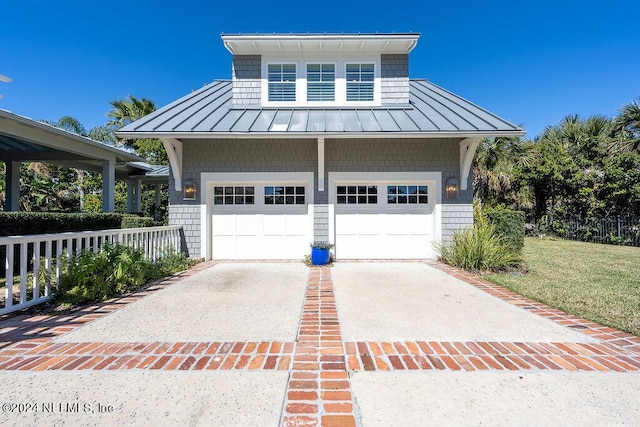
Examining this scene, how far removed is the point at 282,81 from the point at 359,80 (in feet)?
7.46

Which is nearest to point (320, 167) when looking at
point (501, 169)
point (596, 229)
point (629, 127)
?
point (501, 169)

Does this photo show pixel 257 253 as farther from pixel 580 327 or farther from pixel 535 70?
pixel 535 70

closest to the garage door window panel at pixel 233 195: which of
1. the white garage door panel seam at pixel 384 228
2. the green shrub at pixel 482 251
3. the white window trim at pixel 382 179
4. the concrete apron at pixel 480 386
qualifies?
the white window trim at pixel 382 179

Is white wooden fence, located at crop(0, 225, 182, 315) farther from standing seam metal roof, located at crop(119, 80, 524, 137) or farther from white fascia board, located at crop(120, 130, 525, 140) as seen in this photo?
standing seam metal roof, located at crop(119, 80, 524, 137)

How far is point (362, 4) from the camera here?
933 cm

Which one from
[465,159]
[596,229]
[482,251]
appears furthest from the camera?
[596,229]

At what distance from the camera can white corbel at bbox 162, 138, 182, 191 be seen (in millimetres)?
6988

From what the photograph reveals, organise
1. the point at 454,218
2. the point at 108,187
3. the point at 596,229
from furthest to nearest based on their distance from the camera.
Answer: the point at 596,229 → the point at 108,187 → the point at 454,218

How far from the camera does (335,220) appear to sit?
7.59 meters

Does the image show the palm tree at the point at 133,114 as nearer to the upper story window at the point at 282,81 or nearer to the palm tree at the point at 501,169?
the upper story window at the point at 282,81

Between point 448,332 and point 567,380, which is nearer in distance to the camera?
point 567,380

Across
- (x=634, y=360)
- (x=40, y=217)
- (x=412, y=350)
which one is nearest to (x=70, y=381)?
(x=412, y=350)

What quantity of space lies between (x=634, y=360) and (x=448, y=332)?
1467 mm

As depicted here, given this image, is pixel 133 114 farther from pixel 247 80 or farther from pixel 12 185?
pixel 247 80
